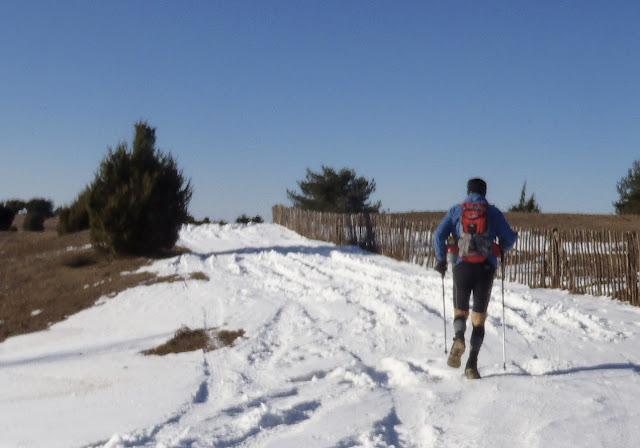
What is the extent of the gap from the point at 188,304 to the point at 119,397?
23.0 feet

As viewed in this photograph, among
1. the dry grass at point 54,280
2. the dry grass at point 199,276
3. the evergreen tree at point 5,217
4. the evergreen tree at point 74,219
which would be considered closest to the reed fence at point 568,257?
the dry grass at point 199,276

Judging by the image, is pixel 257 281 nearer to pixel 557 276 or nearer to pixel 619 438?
pixel 557 276

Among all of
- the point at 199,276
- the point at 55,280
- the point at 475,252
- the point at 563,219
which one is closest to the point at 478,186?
the point at 475,252

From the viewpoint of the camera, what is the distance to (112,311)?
15.6 meters

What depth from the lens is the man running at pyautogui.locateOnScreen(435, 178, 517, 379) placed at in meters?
6.86

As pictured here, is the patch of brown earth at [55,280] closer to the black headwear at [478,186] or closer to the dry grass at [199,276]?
the dry grass at [199,276]

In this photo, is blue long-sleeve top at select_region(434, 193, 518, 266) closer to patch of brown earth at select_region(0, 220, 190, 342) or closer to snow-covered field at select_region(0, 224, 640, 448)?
snow-covered field at select_region(0, 224, 640, 448)

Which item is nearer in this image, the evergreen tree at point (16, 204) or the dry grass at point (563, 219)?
the dry grass at point (563, 219)

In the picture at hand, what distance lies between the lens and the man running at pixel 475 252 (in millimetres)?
6855

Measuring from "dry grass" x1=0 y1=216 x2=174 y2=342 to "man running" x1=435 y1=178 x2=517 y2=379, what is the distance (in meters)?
10.9

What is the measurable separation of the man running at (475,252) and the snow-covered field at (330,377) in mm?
526

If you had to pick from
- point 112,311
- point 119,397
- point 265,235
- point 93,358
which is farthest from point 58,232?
point 119,397

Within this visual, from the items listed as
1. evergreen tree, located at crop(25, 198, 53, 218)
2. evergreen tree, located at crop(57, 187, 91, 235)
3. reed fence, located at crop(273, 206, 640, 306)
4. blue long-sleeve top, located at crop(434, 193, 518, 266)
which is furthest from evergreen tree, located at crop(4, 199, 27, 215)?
blue long-sleeve top, located at crop(434, 193, 518, 266)

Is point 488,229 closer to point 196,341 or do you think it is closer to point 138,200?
point 196,341
